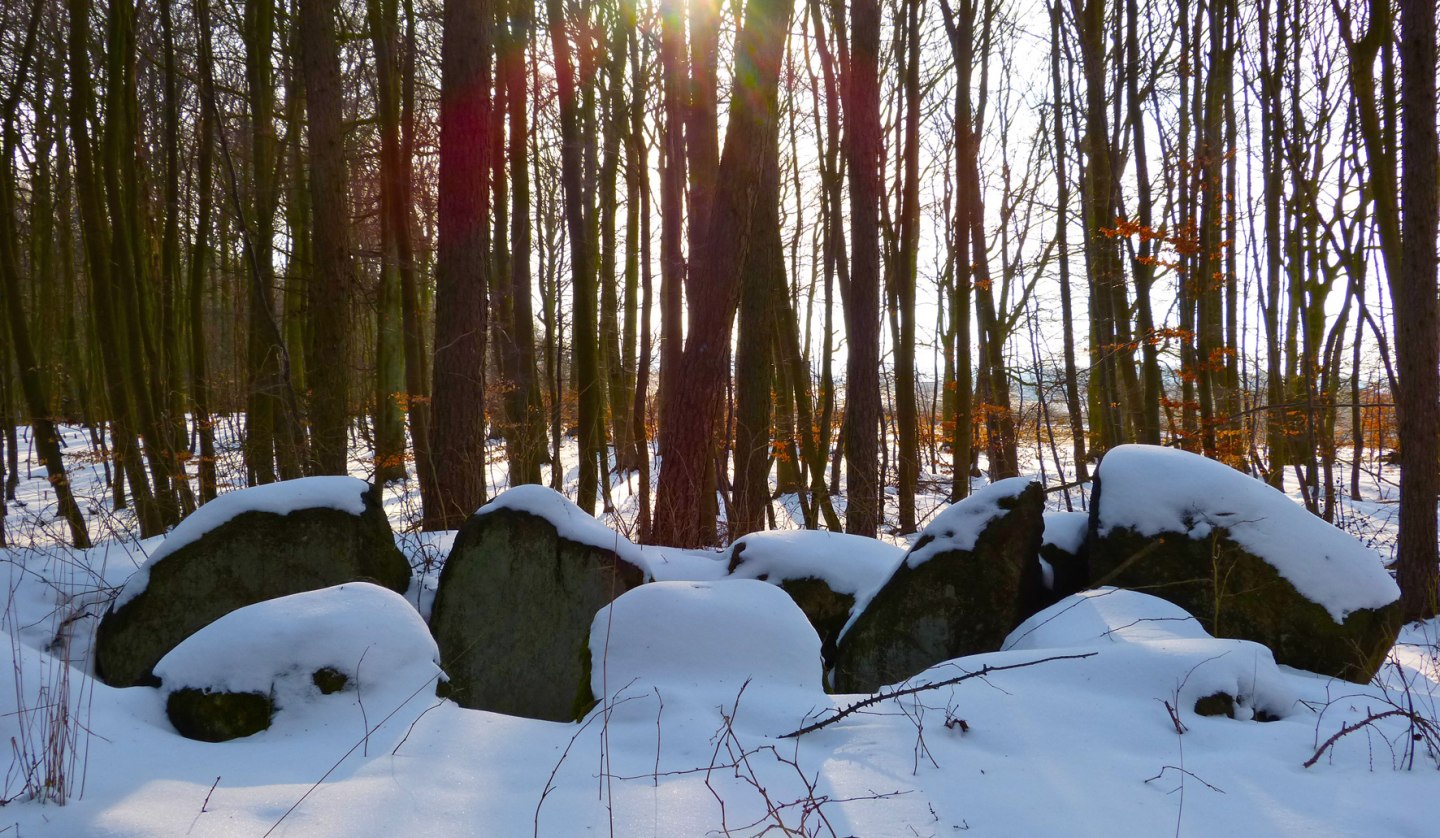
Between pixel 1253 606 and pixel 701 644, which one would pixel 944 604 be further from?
pixel 701 644

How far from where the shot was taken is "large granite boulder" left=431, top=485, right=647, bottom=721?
4.42 metres

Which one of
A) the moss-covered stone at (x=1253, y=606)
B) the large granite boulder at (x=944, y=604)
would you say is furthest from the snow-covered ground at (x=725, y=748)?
the large granite boulder at (x=944, y=604)

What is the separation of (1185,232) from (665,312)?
6830 mm

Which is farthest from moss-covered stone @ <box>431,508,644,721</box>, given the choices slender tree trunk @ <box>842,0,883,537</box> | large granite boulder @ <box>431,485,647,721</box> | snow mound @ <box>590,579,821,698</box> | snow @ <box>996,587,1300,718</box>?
slender tree trunk @ <box>842,0,883,537</box>

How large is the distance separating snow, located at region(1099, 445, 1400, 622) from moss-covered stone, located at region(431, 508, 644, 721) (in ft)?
8.99

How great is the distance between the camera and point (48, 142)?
466 inches

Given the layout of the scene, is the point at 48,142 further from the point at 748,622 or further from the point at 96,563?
the point at 748,622

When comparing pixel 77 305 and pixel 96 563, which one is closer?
pixel 96 563

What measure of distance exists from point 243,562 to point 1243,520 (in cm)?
531

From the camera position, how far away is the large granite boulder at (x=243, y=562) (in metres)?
4.29

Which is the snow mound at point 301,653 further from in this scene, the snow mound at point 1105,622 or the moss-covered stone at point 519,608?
the snow mound at point 1105,622

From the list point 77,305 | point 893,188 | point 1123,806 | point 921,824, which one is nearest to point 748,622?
point 921,824

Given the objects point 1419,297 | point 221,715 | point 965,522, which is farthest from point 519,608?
point 1419,297

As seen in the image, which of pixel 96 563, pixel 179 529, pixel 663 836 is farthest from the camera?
pixel 96 563
